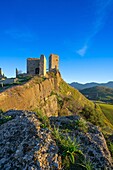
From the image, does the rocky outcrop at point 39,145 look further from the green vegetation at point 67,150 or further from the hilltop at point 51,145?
the green vegetation at point 67,150

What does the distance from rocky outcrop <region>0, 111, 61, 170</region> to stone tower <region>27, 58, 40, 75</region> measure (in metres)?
58.8

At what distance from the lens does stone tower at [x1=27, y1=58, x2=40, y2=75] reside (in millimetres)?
67562

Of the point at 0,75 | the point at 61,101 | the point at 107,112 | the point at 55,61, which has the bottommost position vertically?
the point at 107,112

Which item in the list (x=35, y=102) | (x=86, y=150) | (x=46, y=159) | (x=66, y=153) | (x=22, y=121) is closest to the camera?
(x=46, y=159)

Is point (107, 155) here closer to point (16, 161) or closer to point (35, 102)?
point (16, 161)

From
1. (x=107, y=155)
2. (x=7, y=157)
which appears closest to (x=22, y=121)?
(x=7, y=157)

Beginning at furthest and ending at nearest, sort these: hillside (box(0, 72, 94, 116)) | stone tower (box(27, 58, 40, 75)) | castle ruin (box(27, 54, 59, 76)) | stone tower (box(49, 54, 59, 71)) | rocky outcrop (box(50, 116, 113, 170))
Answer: stone tower (box(49, 54, 59, 71)) < stone tower (box(27, 58, 40, 75)) < castle ruin (box(27, 54, 59, 76)) < hillside (box(0, 72, 94, 116)) < rocky outcrop (box(50, 116, 113, 170))

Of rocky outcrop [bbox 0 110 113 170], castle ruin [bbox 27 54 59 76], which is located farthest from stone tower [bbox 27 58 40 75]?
rocky outcrop [bbox 0 110 113 170]

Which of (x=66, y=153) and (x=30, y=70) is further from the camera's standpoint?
(x=30, y=70)

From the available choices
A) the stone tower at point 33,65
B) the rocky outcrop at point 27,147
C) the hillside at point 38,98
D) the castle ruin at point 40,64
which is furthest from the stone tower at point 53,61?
the rocky outcrop at point 27,147

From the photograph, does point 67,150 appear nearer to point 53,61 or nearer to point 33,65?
point 33,65

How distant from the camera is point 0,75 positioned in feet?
228

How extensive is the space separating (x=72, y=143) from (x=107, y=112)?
347 ft

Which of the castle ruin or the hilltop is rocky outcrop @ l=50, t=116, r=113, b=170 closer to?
the hilltop
